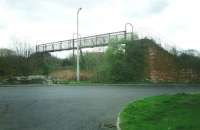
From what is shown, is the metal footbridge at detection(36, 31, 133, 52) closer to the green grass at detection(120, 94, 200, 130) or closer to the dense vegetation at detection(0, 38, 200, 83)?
the dense vegetation at detection(0, 38, 200, 83)

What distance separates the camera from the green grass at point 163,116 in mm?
10875

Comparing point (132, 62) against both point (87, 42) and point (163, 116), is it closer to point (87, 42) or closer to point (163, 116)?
point (87, 42)

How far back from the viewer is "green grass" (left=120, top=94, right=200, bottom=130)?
1088 centimetres

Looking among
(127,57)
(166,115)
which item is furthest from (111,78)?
(166,115)

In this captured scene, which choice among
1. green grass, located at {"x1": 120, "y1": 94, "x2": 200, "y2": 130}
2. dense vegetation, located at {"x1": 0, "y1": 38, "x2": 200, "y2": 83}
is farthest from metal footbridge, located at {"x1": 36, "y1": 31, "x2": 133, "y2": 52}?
green grass, located at {"x1": 120, "y1": 94, "x2": 200, "y2": 130}

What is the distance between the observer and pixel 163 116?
1293cm

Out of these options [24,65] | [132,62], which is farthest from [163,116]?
[24,65]

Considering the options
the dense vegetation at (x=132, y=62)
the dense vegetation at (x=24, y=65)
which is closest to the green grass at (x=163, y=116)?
the dense vegetation at (x=132, y=62)

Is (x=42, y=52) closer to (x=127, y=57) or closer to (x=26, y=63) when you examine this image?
(x=26, y=63)

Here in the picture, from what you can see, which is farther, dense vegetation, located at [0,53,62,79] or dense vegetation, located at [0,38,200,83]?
dense vegetation, located at [0,53,62,79]

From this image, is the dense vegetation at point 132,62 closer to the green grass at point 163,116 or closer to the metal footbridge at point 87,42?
the metal footbridge at point 87,42

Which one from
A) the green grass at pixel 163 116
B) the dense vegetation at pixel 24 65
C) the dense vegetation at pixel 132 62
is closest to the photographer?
the green grass at pixel 163 116

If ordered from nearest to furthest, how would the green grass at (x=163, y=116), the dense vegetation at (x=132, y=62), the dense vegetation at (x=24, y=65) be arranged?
the green grass at (x=163, y=116), the dense vegetation at (x=132, y=62), the dense vegetation at (x=24, y=65)

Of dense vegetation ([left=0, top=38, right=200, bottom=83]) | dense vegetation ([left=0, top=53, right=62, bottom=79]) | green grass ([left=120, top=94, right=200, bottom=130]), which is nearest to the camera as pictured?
green grass ([left=120, top=94, right=200, bottom=130])
